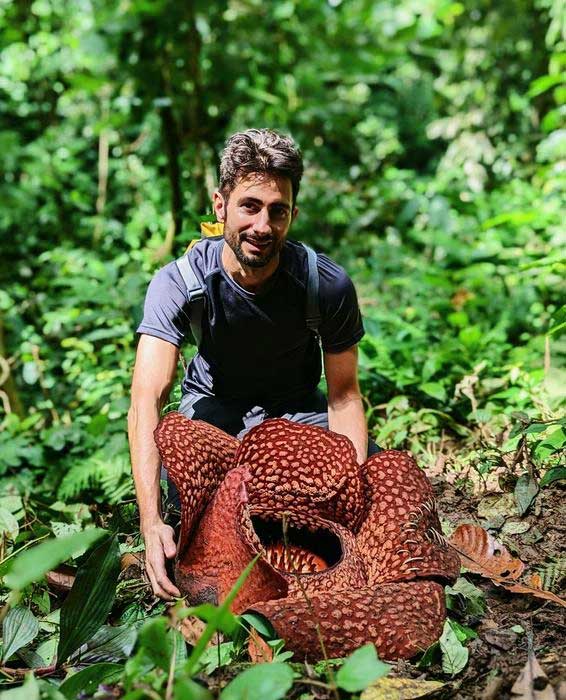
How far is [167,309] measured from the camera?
8.97ft

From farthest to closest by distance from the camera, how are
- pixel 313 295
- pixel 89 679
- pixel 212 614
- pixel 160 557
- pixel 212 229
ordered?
1. pixel 212 229
2. pixel 313 295
3. pixel 160 557
4. pixel 89 679
5. pixel 212 614

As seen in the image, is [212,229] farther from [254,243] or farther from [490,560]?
[490,560]

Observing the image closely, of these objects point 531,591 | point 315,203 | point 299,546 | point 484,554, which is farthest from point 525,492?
point 315,203

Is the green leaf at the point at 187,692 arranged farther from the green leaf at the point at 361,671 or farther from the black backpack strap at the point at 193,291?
the black backpack strap at the point at 193,291

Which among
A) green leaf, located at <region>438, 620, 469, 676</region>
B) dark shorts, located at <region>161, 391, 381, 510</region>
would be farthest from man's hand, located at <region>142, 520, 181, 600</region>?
dark shorts, located at <region>161, 391, 381, 510</region>

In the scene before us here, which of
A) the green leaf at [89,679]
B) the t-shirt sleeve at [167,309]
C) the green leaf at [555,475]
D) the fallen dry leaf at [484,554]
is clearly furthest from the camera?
the t-shirt sleeve at [167,309]

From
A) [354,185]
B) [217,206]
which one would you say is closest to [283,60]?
[354,185]

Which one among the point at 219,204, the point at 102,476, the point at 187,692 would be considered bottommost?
the point at 102,476

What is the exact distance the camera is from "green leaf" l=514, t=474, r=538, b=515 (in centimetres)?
257

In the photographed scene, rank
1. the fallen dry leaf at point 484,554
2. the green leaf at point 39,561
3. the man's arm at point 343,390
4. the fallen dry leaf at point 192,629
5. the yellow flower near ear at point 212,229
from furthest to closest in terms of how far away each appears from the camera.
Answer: the yellow flower near ear at point 212,229 < the man's arm at point 343,390 < the fallen dry leaf at point 484,554 < the fallen dry leaf at point 192,629 < the green leaf at point 39,561

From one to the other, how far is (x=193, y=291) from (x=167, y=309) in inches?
4.7

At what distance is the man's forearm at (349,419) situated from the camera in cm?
292

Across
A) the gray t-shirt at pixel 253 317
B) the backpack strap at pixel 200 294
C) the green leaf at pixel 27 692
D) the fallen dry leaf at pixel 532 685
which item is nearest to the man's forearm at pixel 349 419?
the gray t-shirt at pixel 253 317

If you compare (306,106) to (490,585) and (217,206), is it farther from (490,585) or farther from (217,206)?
(490,585)
